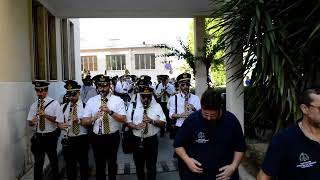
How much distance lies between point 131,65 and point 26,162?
149 feet

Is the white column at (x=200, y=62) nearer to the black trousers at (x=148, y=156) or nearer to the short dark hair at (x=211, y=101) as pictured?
the black trousers at (x=148, y=156)

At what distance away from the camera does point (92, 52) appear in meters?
54.8

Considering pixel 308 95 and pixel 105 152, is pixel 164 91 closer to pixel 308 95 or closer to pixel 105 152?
pixel 105 152

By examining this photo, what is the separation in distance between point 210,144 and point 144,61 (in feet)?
163

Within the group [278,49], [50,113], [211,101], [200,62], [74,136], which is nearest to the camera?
[211,101]

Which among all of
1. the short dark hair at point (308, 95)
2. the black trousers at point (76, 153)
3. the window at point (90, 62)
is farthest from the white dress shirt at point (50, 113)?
the window at point (90, 62)

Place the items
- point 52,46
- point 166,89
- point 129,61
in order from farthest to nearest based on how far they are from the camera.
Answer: point 129,61 < point 166,89 < point 52,46

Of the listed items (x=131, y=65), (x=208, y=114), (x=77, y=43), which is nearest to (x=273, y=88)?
(x=208, y=114)

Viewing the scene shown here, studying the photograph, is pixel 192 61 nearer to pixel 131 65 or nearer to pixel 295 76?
pixel 295 76

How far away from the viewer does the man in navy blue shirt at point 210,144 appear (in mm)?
3992

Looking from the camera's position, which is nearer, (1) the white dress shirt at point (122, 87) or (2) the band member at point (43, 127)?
(2) the band member at point (43, 127)

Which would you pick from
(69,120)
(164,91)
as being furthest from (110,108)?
(164,91)

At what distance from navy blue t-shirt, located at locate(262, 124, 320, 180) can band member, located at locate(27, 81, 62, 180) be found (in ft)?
15.9

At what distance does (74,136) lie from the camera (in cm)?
740
